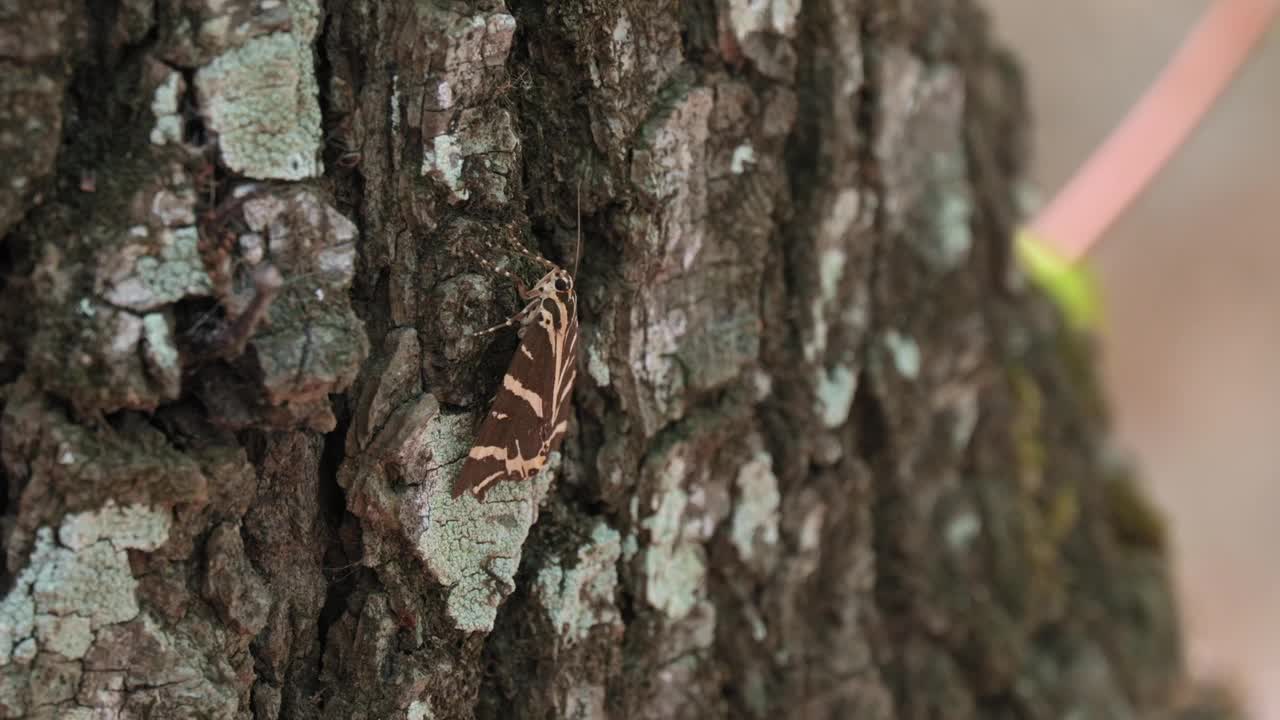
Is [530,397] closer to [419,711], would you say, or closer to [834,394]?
[419,711]

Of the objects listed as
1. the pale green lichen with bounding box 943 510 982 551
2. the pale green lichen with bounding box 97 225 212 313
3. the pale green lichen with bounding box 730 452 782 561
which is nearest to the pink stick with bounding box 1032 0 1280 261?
the pale green lichen with bounding box 943 510 982 551

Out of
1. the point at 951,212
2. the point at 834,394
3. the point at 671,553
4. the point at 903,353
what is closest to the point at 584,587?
the point at 671,553

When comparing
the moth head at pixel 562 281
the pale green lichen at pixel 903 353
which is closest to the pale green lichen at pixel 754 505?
the pale green lichen at pixel 903 353

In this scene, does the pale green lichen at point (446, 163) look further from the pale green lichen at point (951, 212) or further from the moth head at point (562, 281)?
the pale green lichen at point (951, 212)

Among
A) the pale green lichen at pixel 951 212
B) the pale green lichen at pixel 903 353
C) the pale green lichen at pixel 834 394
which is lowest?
the pale green lichen at pixel 834 394

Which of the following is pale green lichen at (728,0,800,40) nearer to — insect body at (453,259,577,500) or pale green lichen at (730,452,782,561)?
insect body at (453,259,577,500)

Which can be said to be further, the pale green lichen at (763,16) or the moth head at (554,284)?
the pale green lichen at (763,16)

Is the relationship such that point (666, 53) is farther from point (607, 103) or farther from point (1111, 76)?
point (1111, 76)

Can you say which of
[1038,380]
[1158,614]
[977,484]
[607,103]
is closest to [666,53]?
[607,103]
